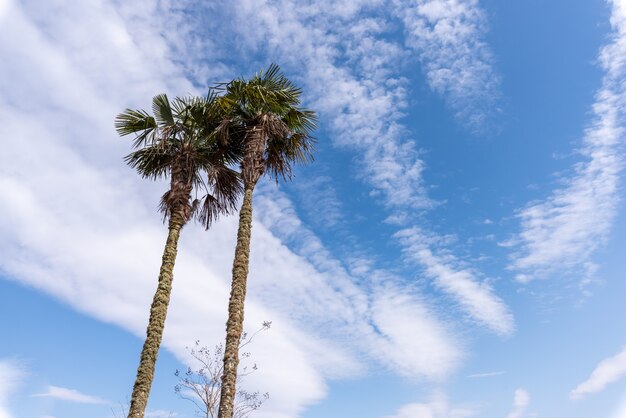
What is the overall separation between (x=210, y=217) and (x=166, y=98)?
4.18 meters

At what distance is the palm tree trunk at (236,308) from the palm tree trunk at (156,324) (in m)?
1.92

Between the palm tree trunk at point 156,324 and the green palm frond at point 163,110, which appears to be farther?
the green palm frond at point 163,110

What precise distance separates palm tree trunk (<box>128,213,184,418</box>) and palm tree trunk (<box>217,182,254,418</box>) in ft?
6.30

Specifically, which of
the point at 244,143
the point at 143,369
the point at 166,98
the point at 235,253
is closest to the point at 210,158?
the point at 244,143

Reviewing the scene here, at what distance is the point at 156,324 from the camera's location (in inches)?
454

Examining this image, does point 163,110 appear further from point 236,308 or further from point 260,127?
point 236,308

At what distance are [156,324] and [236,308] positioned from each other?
2231 millimetres

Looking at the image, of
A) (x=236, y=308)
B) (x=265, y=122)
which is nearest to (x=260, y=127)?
(x=265, y=122)

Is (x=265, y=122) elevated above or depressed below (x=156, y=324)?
above

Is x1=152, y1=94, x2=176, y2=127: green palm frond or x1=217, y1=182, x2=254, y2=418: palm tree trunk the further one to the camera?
x1=152, y1=94, x2=176, y2=127: green palm frond

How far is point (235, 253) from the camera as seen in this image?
12.2 metres

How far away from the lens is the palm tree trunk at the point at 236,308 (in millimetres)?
10244

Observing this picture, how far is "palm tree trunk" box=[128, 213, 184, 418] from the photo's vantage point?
34.6ft

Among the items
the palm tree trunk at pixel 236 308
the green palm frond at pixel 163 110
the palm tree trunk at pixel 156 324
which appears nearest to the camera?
the palm tree trunk at pixel 236 308
